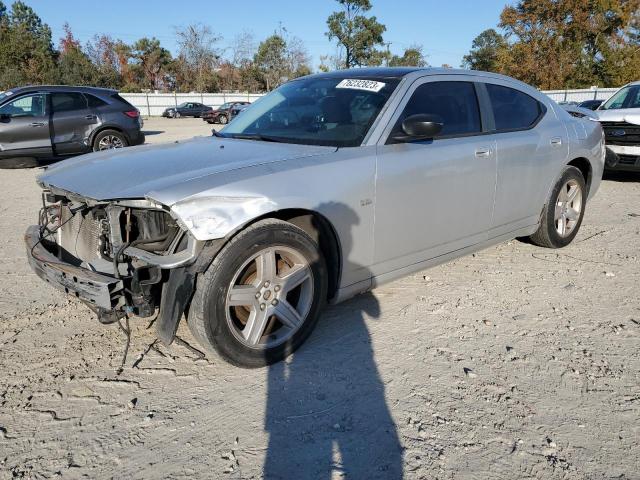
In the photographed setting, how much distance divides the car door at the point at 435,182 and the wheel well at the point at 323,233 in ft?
1.00

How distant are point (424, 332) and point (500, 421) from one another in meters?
1.00

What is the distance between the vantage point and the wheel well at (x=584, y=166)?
17.1ft

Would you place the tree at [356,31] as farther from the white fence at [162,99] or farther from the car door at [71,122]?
the car door at [71,122]

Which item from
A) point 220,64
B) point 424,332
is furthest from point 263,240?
point 220,64

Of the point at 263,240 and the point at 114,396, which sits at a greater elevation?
the point at 263,240

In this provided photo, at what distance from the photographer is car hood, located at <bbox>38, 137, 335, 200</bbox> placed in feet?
8.87

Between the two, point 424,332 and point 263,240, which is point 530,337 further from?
point 263,240

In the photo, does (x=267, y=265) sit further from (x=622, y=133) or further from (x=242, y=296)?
(x=622, y=133)

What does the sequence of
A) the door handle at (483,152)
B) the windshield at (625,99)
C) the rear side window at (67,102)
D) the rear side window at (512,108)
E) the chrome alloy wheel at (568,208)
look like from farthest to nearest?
1. the rear side window at (67,102)
2. the windshield at (625,99)
3. the chrome alloy wheel at (568,208)
4. the rear side window at (512,108)
5. the door handle at (483,152)

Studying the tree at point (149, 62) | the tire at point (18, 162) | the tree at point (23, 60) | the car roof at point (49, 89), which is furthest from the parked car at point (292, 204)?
the tree at point (149, 62)

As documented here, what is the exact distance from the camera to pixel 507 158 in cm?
417

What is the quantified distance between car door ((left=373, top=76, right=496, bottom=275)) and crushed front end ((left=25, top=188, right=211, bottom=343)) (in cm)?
128

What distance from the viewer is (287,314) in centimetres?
303

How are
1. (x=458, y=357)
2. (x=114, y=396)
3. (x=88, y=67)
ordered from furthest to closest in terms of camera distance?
(x=88, y=67) → (x=458, y=357) → (x=114, y=396)
